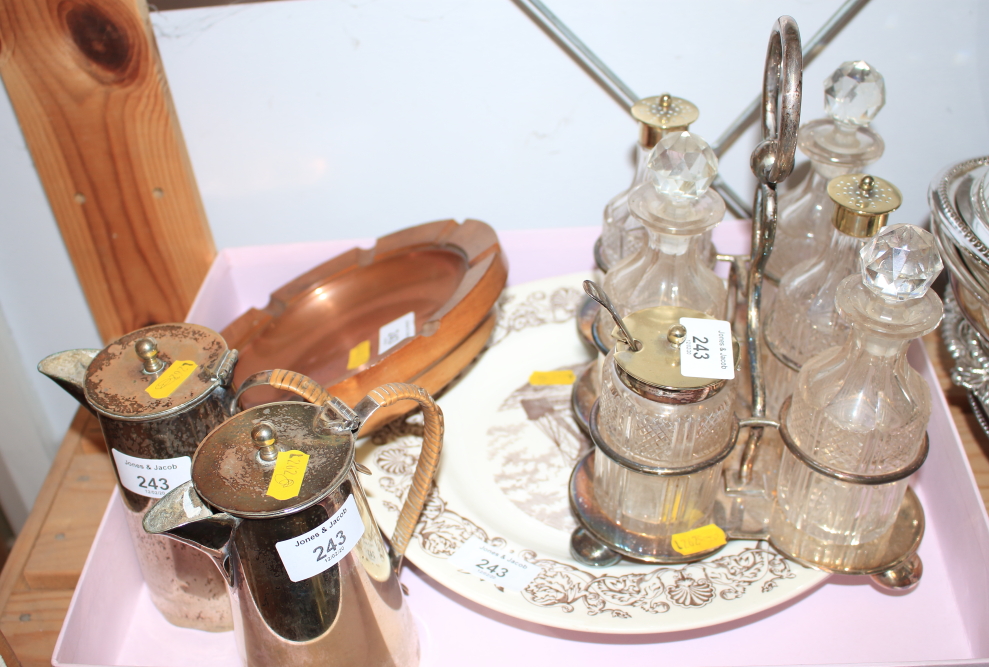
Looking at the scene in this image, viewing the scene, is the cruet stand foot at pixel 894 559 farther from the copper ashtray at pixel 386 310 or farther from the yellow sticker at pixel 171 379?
the yellow sticker at pixel 171 379

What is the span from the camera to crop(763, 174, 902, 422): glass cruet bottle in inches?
24.1

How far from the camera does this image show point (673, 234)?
643 mm

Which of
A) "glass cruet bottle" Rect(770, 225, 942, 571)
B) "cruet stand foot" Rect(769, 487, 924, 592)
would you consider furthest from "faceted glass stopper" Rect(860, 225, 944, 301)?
"cruet stand foot" Rect(769, 487, 924, 592)

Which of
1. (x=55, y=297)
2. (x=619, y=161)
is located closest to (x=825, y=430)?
(x=619, y=161)

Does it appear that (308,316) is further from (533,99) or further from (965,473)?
(965,473)

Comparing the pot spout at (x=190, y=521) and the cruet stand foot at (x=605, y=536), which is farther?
the cruet stand foot at (x=605, y=536)

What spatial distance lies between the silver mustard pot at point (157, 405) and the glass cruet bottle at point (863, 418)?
478mm

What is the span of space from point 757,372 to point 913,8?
1.71 ft

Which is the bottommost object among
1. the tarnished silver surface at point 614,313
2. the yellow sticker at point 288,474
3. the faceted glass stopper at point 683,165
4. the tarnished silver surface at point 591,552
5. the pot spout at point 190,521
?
the tarnished silver surface at point 591,552

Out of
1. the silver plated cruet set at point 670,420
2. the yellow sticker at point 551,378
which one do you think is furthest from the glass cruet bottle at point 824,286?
the yellow sticker at point 551,378

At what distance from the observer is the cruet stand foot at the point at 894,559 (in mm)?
650

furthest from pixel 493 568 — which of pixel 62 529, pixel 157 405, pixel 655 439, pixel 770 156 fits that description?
pixel 62 529

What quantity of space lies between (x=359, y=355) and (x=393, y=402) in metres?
0.33

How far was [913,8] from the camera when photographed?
89cm
